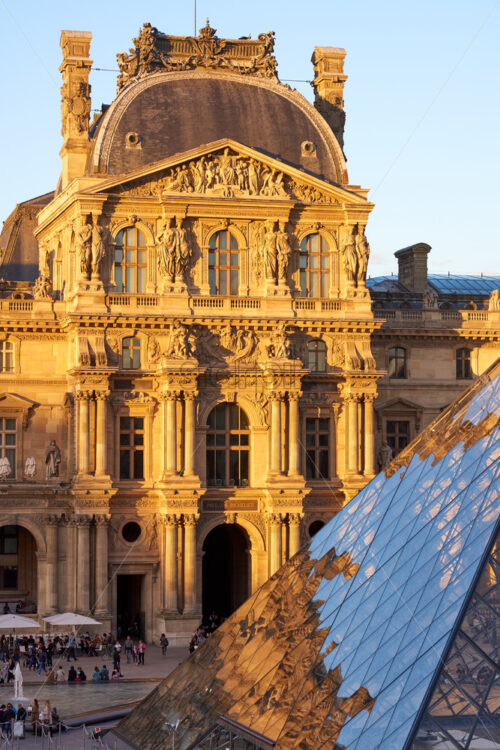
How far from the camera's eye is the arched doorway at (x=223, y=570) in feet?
227

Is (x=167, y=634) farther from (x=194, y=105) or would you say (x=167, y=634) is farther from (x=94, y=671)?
(x=194, y=105)

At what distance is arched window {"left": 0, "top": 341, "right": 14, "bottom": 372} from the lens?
66.4 m

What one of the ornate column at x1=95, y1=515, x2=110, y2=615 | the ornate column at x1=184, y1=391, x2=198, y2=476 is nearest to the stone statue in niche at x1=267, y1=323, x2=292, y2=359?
the ornate column at x1=184, y1=391, x2=198, y2=476

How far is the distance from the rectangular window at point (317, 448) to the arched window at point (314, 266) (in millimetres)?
5016

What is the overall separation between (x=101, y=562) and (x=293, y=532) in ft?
24.2

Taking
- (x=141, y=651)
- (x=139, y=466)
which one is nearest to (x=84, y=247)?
(x=139, y=466)

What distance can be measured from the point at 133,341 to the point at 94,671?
13.8 metres

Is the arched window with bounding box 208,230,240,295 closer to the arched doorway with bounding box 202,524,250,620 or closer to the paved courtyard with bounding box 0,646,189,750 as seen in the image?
the arched doorway with bounding box 202,524,250,620

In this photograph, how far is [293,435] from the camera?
6612cm

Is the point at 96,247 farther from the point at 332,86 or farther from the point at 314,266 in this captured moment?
the point at 332,86

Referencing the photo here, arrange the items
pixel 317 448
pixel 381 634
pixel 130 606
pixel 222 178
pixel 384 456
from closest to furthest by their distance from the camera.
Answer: pixel 381 634, pixel 222 178, pixel 130 606, pixel 317 448, pixel 384 456

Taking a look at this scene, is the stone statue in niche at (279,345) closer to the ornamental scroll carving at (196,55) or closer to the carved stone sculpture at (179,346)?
the carved stone sculpture at (179,346)

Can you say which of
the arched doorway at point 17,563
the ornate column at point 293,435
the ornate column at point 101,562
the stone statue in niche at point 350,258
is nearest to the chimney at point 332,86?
the stone statue in niche at point 350,258

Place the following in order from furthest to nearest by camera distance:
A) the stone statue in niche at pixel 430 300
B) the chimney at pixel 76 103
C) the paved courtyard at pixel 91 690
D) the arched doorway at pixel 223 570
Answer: the stone statue in niche at pixel 430 300, the arched doorway at pixel 223 570, the chimney at pixel 76 103, the paved courtyard at pixel 91 690
